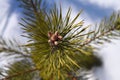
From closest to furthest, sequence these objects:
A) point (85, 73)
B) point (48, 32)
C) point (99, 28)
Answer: point (48, 32) < point (99, 28) < point (85, 73)

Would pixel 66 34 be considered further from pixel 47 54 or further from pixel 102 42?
pixel 102 42

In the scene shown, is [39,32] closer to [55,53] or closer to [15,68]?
Result: [55,53]

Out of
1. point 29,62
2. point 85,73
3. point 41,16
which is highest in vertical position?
point 41,16

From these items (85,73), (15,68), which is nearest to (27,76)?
(15,68)

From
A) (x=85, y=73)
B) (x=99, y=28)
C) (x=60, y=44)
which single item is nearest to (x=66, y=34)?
(x=60, y=44)

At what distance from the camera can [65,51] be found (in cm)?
96

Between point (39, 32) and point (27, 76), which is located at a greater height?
point (39, 32)

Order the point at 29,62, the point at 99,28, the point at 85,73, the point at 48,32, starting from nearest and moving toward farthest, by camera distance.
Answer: the point at 48,32 < the point at 99,28 < the point at 29,62 < the point at 85,73

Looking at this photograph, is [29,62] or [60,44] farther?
[29,62]

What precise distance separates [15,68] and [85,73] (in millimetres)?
359

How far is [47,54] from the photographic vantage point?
980 millimetres

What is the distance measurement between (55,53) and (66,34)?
0.24 feet

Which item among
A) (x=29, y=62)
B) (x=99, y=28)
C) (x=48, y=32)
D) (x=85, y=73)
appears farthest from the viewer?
(x=85, y=73)

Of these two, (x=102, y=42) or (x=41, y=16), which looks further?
(x=102, y=42)
